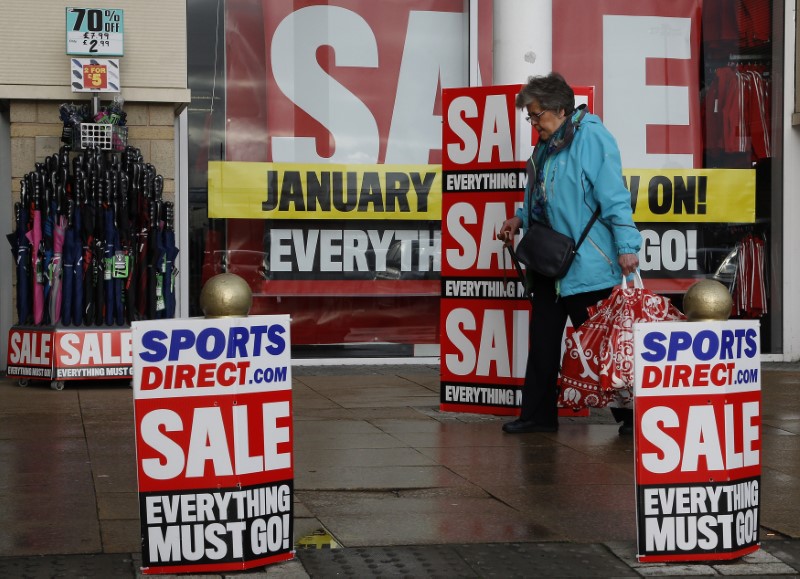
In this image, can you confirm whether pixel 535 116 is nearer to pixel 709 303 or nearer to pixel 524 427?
pixel 524 427

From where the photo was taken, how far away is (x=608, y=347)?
6.54 m

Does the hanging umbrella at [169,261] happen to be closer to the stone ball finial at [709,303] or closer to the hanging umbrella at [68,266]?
the hanging umbrella at [68,266]

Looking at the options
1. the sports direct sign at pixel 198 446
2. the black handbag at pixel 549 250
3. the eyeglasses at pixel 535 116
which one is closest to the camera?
the sports direct sign at pixel 198 446

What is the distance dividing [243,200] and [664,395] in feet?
21.7

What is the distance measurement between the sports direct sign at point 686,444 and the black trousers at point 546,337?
2534 millimetres

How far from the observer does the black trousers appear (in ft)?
22.7

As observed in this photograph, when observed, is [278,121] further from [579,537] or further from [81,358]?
[579,537]

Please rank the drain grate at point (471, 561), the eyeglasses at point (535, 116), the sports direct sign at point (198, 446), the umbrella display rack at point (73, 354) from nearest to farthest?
the sports direct sign at point (198, 446)
the drain grate at point (471, 561)
the eyeglasses at point (535, 116)
the umbrella display rack at point (73, 354)

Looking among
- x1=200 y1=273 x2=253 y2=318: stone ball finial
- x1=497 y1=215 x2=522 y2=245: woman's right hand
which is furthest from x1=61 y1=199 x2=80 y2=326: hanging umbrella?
x1=200 y1=273 x2=253 y2=318: stone ball finial

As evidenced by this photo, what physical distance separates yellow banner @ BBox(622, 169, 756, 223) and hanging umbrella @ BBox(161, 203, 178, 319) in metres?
4.03

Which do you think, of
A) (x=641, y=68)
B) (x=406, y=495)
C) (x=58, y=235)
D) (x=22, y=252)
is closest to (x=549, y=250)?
(x=406, y=495)

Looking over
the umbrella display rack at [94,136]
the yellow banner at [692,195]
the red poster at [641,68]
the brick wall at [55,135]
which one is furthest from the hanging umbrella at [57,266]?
the yellow banner at [692,195]

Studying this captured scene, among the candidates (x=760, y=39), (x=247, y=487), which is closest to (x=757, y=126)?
(x=760, y=39)

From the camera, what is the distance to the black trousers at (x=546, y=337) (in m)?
6.93
